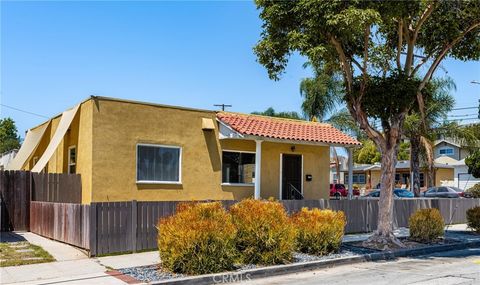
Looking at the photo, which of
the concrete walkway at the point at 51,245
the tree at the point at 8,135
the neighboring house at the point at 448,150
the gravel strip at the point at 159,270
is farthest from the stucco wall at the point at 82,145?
the tree at the point at 8,135

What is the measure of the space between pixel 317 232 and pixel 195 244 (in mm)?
3452

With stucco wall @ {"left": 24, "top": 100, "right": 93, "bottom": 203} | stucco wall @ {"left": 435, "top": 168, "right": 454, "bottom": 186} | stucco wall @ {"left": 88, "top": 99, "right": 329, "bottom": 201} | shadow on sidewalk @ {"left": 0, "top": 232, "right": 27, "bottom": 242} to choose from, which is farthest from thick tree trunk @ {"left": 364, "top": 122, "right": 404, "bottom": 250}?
stucco wall @ {"left": 435, "top": 168, "right": 454, "bottom": 186}

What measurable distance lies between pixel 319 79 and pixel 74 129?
21275 mm

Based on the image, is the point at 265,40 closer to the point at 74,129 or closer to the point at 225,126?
the point at 225,126

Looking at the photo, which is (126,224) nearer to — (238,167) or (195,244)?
(195,244)

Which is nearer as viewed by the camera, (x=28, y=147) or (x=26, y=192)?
(x=26, y=192)

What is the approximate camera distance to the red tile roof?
16.6 meters

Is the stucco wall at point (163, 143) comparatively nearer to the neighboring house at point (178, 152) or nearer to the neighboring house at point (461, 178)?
the neighboring house at point (178, 152)

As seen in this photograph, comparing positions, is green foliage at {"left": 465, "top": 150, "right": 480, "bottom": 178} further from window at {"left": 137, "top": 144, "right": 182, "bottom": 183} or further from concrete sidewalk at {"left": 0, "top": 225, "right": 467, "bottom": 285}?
concrete sidewalk at {"left": 0, "top": 225, "right": 467, "bottom": 285}

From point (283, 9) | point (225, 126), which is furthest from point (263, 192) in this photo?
point (283, 9)

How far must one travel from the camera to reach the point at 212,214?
10.2 meters

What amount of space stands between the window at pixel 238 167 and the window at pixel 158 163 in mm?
1851

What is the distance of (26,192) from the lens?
15016mm

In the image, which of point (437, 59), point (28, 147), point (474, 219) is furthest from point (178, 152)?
point (474, 219)
